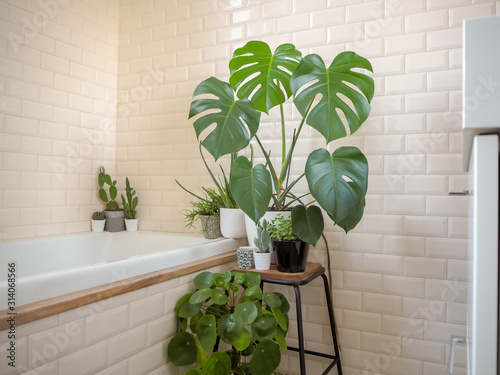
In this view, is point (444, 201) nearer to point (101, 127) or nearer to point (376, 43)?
point (376, 43)

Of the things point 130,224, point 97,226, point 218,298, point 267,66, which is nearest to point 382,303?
point 218,298

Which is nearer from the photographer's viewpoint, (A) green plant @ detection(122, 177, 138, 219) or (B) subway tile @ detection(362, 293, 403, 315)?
(B) subway tile @ detection(362, 293, 403, 315)

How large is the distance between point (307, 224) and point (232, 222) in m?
0.57

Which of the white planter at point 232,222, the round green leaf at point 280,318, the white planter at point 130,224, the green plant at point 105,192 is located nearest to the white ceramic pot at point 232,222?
the white planter at point 232,222

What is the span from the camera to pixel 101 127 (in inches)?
101

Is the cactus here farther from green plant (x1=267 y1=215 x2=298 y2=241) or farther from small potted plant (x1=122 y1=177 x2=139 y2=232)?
small potted plant (x1=122 y1=177 x2=139 y2=232)

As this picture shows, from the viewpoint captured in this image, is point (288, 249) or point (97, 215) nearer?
point (288, 249)

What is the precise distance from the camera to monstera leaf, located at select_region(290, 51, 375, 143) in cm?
145

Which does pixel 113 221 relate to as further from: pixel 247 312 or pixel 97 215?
pixel 247 312

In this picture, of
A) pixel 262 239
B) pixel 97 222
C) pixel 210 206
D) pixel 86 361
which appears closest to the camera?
pixel 86 361

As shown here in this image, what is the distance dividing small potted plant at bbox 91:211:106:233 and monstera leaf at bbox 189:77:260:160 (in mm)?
1192

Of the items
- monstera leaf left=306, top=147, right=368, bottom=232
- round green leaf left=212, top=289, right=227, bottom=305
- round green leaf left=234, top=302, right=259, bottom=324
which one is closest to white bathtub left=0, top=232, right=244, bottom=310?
round green leaf left=212, top=289, right=227, bottom=305

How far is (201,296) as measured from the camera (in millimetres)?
1543

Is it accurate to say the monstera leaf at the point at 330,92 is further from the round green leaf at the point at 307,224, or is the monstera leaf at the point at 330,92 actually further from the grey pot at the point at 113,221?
the grey pot at the point at 113,221
